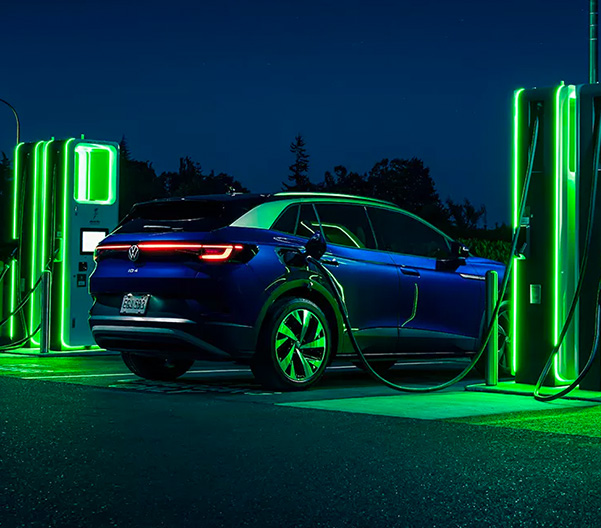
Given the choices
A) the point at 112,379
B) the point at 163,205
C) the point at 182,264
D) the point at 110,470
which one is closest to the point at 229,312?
the point at 182,264

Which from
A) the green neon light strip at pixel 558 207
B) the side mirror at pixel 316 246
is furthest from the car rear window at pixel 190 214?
the green neon light strip at pixel 558 207

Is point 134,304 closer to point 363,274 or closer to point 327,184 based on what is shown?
point 363,274

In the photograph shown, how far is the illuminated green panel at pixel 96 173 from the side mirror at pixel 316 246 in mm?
6644

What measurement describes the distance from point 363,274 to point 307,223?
2.54 ft

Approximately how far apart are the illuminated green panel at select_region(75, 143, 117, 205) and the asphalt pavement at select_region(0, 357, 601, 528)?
22.4 feet

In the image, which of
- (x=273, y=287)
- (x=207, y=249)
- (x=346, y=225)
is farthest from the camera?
(x=346, y=225)

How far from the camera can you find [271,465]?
287 inches

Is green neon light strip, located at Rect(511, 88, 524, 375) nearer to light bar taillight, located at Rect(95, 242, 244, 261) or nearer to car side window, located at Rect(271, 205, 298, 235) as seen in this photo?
car side window, located at Rect(271, 205, 298, 235)

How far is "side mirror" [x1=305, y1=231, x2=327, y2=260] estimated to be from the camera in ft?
38.2

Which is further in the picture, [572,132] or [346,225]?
[346,225]

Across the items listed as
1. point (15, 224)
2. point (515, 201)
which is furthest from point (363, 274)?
point (15, 224)

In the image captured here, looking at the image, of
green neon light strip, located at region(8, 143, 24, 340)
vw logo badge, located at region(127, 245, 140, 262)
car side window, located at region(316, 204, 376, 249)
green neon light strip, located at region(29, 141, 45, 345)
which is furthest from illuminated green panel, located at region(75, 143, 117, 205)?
car side window, located at region(316, 204, 376, 249)

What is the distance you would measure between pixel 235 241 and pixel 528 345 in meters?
3.04

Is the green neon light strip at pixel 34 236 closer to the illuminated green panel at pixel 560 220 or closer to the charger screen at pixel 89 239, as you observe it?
the charger screen at pixel 89 239
